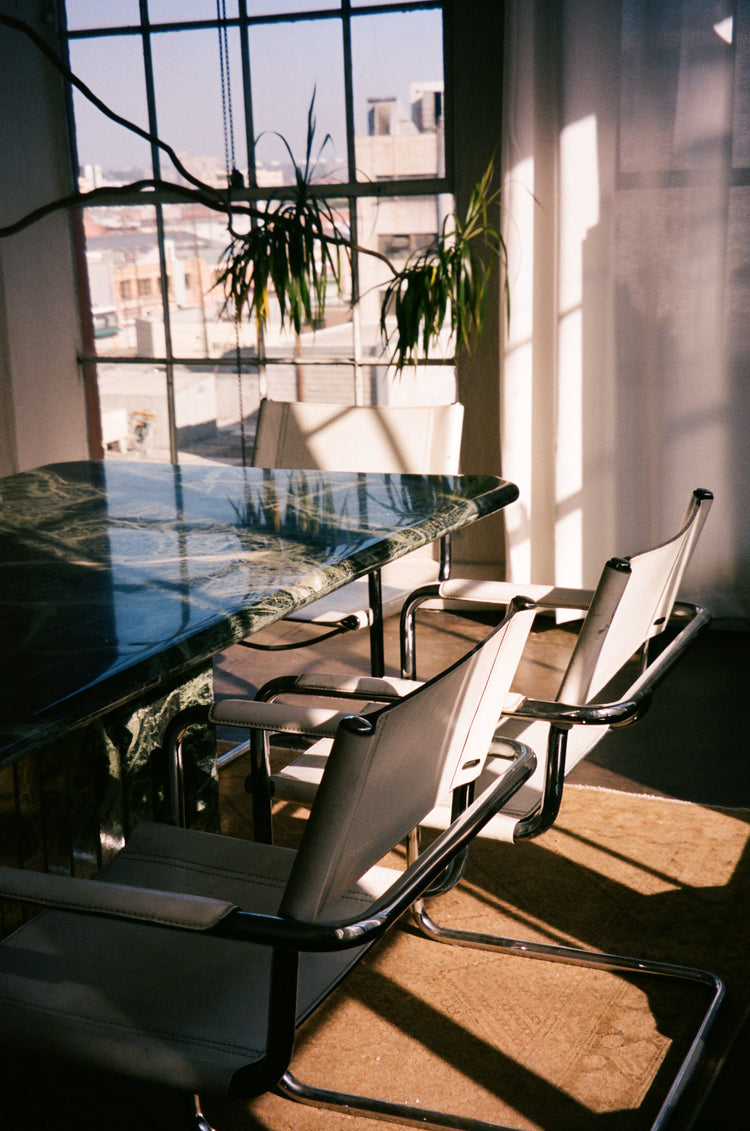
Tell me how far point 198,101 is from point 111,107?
1.31 feet

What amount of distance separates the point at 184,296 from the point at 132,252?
293 mm

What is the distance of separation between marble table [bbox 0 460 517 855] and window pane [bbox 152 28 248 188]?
220 centimetres

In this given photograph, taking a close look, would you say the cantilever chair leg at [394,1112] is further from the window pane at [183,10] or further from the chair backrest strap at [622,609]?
the window pane at [183,10]

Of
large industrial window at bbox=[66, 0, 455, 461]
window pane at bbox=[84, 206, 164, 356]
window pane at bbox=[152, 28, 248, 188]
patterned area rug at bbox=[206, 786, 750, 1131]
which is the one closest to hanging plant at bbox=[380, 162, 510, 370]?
large industrial window at bbox=[66, 0, 455, 461]

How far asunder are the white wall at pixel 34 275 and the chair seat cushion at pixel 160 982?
3.47 metres

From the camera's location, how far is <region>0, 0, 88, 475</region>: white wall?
4383mm

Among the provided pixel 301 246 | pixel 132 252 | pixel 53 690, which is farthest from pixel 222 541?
pixel 132 252

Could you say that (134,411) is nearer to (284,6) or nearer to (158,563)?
(284,6)

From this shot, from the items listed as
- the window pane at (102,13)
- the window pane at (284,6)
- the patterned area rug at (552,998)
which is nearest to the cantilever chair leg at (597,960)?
the patterned area rug at (552,998)

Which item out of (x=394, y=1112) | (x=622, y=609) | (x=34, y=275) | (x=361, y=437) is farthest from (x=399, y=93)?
(x=394, y=1112)

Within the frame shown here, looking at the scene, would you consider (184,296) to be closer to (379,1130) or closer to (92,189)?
(92,189)

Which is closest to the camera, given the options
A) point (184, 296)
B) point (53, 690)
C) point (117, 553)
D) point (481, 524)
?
point (53, 690)

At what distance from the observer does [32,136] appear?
4.47 metres

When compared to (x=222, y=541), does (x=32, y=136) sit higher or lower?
higher
